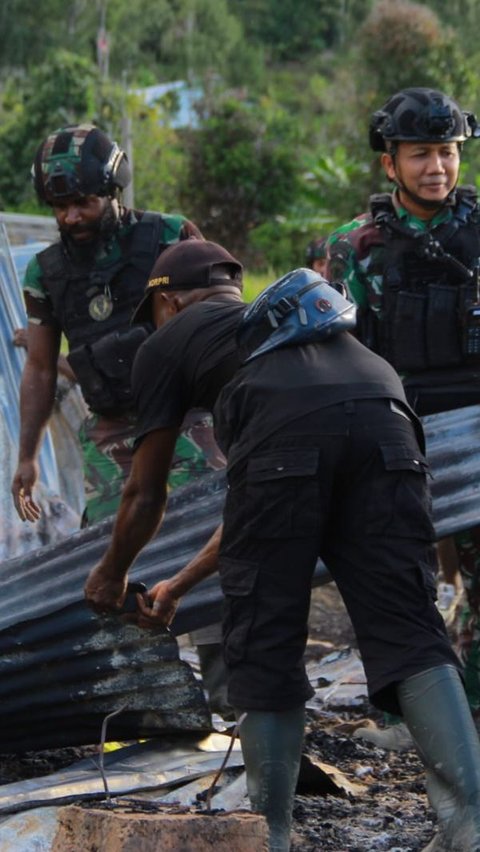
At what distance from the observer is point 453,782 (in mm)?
3596

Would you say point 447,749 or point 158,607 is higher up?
point 158,607

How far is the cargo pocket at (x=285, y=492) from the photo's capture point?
3580 mm

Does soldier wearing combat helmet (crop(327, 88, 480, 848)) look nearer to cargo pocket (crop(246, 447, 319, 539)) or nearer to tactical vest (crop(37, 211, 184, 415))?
tactical vest (crop(37, 211, 184, 415))

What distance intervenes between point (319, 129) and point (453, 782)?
25.2 metres

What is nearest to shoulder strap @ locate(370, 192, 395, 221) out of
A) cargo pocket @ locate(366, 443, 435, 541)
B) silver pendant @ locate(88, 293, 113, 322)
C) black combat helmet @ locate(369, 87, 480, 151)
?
black combat helmet @ locate(369, 87, 480, 151)

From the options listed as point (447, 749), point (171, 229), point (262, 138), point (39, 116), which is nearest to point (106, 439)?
point (171, 229)

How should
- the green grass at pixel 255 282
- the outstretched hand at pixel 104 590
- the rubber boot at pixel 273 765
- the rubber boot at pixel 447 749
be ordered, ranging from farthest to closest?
1. the green grass at pixel 255 282
2. the outstretched hand at pixel 104 590
3. the rubber boot at pixel 273 765
4. the rubber boot at pixel 447 749

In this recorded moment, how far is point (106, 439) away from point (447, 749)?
8.13 ft

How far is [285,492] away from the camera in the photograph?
142 inches

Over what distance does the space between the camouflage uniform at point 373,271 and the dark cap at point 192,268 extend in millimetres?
1122

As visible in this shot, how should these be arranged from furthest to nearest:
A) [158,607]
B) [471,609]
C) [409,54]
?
[409,54], [471,609], [158,607]

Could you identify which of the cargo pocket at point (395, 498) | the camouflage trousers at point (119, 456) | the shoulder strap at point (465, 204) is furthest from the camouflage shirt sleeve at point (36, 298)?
the cargo pocket at point (395, 498)

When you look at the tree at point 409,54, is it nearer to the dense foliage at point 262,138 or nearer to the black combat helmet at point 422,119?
the dense foliage at point 262,138

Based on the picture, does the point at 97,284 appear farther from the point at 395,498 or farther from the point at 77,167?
the point at 395,498
